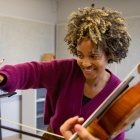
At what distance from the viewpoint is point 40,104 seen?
2.77 m

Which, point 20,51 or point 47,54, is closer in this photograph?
point 20,51

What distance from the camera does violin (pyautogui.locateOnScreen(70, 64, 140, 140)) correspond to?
0.52m

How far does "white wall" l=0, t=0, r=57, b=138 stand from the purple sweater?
1.66m

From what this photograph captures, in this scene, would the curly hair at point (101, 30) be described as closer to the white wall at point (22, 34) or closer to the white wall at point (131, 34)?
the white wall at point (131, 34)

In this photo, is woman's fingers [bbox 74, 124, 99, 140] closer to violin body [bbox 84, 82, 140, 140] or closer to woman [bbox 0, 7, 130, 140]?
violin body [bbox 84, 82, 140, 140]

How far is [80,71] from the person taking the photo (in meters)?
0.91

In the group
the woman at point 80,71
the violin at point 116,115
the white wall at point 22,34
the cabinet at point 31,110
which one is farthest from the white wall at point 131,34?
the violin at point 116,115

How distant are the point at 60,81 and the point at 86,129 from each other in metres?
0.39

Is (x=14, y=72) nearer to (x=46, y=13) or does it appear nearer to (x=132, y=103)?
(x=132, y=103)

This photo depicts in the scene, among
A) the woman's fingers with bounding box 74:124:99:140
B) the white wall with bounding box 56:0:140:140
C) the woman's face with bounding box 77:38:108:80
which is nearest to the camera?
the woman's fingers with bounding box 74:124:99:140

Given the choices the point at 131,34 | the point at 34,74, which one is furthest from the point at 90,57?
the point at 131,34

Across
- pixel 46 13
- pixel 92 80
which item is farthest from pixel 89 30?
pixel 46 13

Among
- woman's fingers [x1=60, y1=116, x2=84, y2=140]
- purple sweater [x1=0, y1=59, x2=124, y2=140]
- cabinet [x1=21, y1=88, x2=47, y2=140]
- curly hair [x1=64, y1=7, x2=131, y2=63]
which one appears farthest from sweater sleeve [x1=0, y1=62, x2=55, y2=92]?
cabinet [x1=21, y1=88, x2=47, y2=140]

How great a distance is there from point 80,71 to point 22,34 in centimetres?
186
